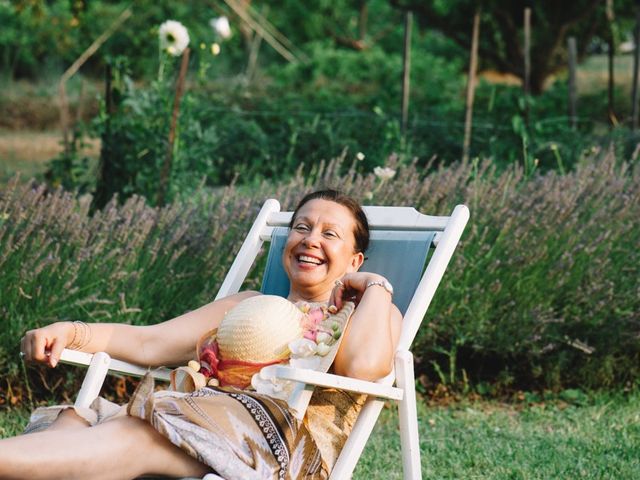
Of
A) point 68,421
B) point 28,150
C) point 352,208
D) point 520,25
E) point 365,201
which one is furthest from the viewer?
point 520,25

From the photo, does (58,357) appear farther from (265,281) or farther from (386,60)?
(386,60)

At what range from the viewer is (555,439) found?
A: 4.56 metres

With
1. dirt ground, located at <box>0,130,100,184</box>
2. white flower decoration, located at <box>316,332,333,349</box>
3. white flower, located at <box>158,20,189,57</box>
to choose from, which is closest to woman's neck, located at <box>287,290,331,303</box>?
white flower decoration, located at <box>316,332,333,349</box>

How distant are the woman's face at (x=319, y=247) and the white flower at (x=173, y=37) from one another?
10.2 feet

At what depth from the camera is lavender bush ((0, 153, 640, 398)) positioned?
4555 mm

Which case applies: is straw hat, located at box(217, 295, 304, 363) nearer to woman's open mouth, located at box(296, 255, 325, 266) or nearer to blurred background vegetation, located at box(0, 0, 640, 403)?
woman's open mouth, located at box(296, 255, 325, 266)

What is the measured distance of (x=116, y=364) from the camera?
3307mm

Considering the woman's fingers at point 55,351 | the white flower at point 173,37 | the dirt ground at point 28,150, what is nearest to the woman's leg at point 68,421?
the woman's fingers at point 55,351

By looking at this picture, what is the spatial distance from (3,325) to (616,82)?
38.6 ft

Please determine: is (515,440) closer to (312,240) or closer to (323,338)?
(312,240)

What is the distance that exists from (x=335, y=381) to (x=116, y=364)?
2.81 ft

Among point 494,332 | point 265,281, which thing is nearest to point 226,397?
point 265,281

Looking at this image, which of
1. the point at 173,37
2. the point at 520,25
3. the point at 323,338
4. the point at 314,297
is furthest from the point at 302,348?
the point at 520,25

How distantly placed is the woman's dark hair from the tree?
35.9 ft
